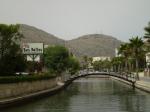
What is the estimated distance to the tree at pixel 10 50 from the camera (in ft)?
206

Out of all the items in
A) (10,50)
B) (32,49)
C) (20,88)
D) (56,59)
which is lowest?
(20,88)

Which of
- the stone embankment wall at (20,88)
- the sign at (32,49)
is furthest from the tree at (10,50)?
the stone embankment wall at (20,88)

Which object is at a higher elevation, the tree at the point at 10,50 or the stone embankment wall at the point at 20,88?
the tree at the point at 10,50

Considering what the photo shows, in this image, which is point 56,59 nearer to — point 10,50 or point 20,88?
point 10,50

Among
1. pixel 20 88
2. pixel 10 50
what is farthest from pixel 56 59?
pixel 20 88

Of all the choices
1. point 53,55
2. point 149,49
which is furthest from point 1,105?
point 53,55

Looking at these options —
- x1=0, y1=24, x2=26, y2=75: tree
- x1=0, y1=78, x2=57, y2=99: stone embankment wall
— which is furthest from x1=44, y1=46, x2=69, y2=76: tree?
x1=0, y1=78, x2=57, y2=99: stone embankment wall

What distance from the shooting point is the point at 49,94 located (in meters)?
59.8

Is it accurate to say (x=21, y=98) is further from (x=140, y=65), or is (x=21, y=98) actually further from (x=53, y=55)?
(x=140, y=65)

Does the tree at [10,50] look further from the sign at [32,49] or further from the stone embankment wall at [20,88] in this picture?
the stone embankment wall at [20,88]

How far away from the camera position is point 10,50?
6475 centimetres

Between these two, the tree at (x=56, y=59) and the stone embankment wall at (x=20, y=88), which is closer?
the stone embankment wall at (x=20, y=88)

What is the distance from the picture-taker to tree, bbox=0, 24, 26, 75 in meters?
62.7

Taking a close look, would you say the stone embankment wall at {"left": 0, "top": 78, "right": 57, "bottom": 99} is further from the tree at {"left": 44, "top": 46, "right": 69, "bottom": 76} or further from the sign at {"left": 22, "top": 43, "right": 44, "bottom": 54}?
the tree at {"left": 44, "top": 46, "right": 69, "bottom": 76}
